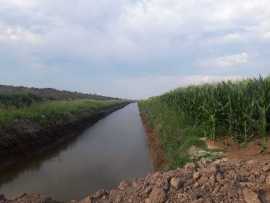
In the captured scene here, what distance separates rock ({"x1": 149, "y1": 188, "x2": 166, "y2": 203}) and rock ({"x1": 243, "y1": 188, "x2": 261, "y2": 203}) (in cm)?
111

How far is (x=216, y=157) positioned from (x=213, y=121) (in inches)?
84.5

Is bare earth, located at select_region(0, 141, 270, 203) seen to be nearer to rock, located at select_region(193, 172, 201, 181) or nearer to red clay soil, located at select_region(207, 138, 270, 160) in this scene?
rock, located at select_region(193, 172, 201, 181)

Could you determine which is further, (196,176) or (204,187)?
(196,176)

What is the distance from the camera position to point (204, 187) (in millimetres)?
4840

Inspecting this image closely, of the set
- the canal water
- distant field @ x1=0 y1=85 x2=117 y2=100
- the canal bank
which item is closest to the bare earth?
the canal water

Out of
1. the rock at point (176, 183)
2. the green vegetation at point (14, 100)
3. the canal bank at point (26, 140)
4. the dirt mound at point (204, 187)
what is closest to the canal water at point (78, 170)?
the canal bank at point (26, 140)

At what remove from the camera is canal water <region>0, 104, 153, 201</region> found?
30.6 ft

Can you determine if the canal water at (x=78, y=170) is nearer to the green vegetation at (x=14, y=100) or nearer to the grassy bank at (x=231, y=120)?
the grassy bank at (x=231, y=120)

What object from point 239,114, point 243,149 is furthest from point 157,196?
point 239,114

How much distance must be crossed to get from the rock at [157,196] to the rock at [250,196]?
1115mm

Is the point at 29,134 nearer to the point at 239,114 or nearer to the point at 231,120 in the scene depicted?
the point at 231,120

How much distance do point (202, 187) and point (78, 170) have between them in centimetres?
737

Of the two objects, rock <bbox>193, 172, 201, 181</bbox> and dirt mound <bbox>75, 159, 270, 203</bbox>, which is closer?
dirt mound <bbox>75, 159, 270, 203</bbox>

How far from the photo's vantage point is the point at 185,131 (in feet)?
38.5
